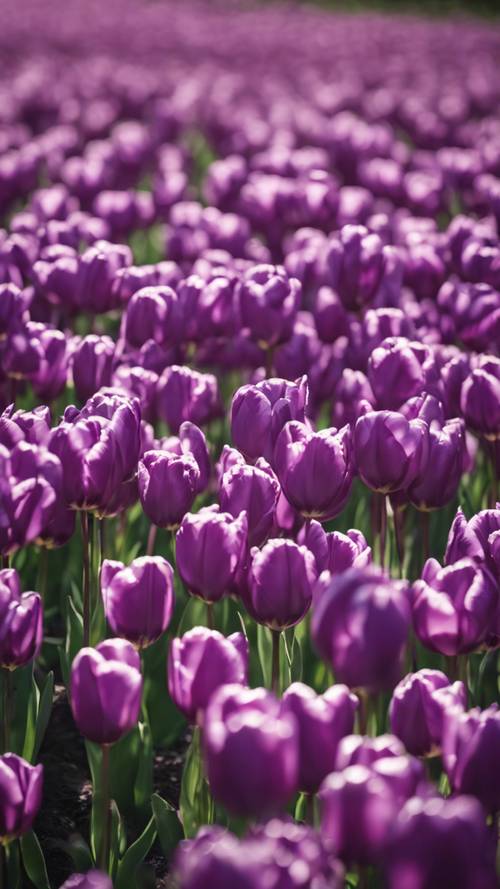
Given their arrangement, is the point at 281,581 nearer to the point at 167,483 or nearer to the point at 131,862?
the point at 167,483

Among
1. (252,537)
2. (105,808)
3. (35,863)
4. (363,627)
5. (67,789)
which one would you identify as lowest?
(67,789)

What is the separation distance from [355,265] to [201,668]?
1798 millimetres

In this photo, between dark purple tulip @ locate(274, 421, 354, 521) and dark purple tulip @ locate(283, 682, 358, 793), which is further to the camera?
dark purple tulip @ locate(274, 421, 354, 521)

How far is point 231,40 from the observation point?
47.1ft

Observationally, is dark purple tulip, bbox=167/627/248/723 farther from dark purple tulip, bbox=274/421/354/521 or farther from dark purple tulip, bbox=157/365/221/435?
dark purple tulip, bbox=157/365/221/435

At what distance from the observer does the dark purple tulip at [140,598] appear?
1.68 meters

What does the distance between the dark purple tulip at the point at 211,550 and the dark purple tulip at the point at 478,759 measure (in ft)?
1.59

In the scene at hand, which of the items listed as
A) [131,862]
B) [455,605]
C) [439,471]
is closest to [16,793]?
[131,862]

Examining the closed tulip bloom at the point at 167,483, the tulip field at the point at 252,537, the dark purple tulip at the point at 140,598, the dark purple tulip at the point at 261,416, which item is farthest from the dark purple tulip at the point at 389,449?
the dark purple tulip at the point at 140,598

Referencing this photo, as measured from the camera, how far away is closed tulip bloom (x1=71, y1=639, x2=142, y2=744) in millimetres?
1520

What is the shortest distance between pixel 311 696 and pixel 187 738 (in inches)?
55.0

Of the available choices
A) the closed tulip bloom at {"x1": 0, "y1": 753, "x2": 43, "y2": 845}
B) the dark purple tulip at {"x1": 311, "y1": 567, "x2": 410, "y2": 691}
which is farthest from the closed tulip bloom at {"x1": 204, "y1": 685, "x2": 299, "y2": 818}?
the closed tulip bloom at {"x1": 0, "y1": 753, "x2": 43, "y2": 845}

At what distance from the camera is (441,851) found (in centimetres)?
107

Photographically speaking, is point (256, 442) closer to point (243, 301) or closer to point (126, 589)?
point (126, 589)
